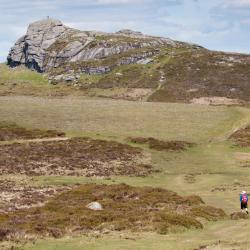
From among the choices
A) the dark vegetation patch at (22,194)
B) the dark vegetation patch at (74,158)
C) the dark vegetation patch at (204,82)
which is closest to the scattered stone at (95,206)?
the dark vegetation patch at (22,194)

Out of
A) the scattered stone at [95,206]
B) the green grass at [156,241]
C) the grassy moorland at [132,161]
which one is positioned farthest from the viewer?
the scattered stone at [95,206]

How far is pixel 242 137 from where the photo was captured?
96.6 metres

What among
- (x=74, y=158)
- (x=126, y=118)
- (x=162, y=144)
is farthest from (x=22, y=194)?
(x=126, y=118)

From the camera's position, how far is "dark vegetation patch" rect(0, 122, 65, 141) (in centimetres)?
9219

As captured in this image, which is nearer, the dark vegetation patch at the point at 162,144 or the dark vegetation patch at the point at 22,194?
the dark vegetation patch at the point at 22,194

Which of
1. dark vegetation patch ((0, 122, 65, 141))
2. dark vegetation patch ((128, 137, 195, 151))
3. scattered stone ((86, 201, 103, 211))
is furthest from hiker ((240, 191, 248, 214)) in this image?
dark vegetation patch ((0, 122, 65, 141))

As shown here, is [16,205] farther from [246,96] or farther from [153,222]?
[246,96]

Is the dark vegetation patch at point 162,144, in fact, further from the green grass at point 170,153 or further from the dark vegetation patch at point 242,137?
the dark vegetation patch at point 242,137

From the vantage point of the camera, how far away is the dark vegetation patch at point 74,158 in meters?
69.9

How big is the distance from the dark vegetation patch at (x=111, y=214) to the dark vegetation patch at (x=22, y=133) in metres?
39.0

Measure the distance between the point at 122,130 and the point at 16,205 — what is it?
180 feet

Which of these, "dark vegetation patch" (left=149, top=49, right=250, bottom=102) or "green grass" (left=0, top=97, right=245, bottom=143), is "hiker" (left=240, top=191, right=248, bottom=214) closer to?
"green grass" (left=0, top=97, right=245, bottom=143)

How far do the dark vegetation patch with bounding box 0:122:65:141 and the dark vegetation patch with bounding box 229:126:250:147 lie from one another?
3140 centimetres

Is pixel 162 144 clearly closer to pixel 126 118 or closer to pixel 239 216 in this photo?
pixel 126 118
